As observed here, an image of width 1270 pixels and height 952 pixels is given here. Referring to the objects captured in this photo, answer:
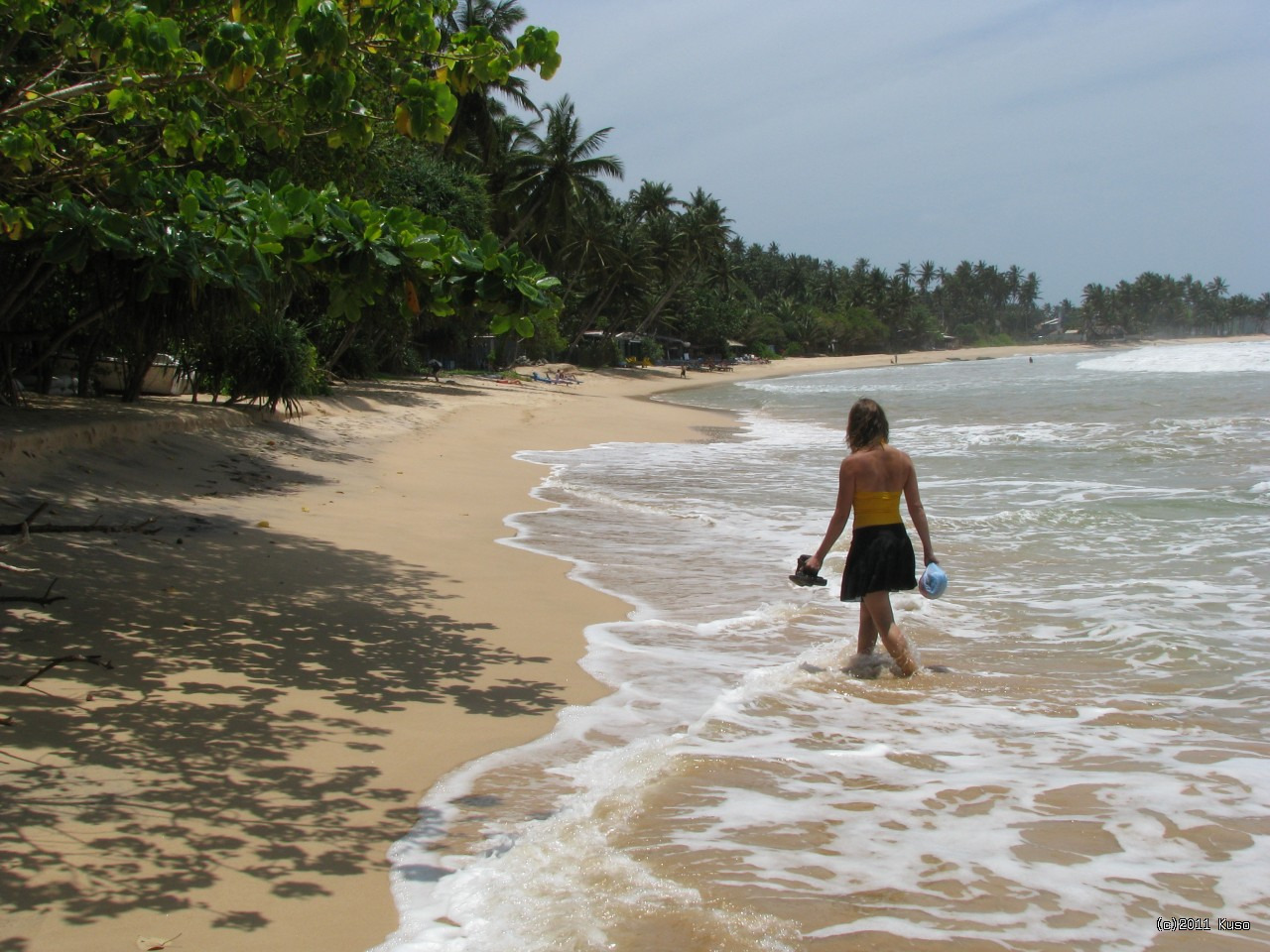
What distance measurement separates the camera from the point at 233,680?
4.88 metres

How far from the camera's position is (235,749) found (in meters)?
4.14

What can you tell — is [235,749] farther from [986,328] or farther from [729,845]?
[986,328]

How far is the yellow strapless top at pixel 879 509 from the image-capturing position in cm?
573

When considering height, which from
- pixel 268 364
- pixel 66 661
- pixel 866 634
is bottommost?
pixel 866 634

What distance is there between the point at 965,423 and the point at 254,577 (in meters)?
23.2

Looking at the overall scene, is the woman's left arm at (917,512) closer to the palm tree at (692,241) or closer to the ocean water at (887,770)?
the ocean water at (887,770)

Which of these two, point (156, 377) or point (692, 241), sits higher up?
point (692, 241)

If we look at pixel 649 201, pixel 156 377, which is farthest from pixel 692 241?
pixel 156 377

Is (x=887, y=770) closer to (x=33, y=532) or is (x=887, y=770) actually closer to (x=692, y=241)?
(x=33, y=532)

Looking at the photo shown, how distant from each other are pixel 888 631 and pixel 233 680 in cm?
327

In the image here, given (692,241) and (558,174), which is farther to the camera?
(692,241)

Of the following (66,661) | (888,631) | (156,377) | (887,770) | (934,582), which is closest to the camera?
(887,770)

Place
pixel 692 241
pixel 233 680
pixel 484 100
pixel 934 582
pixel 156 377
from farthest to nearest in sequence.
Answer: pixel 692 241, pixel 484 100, pixel 156 377, pixel 934 582, pixel 233 680

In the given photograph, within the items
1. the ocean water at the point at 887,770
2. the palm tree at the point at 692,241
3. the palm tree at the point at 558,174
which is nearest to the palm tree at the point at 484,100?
the palm tree at the point at 558,174
